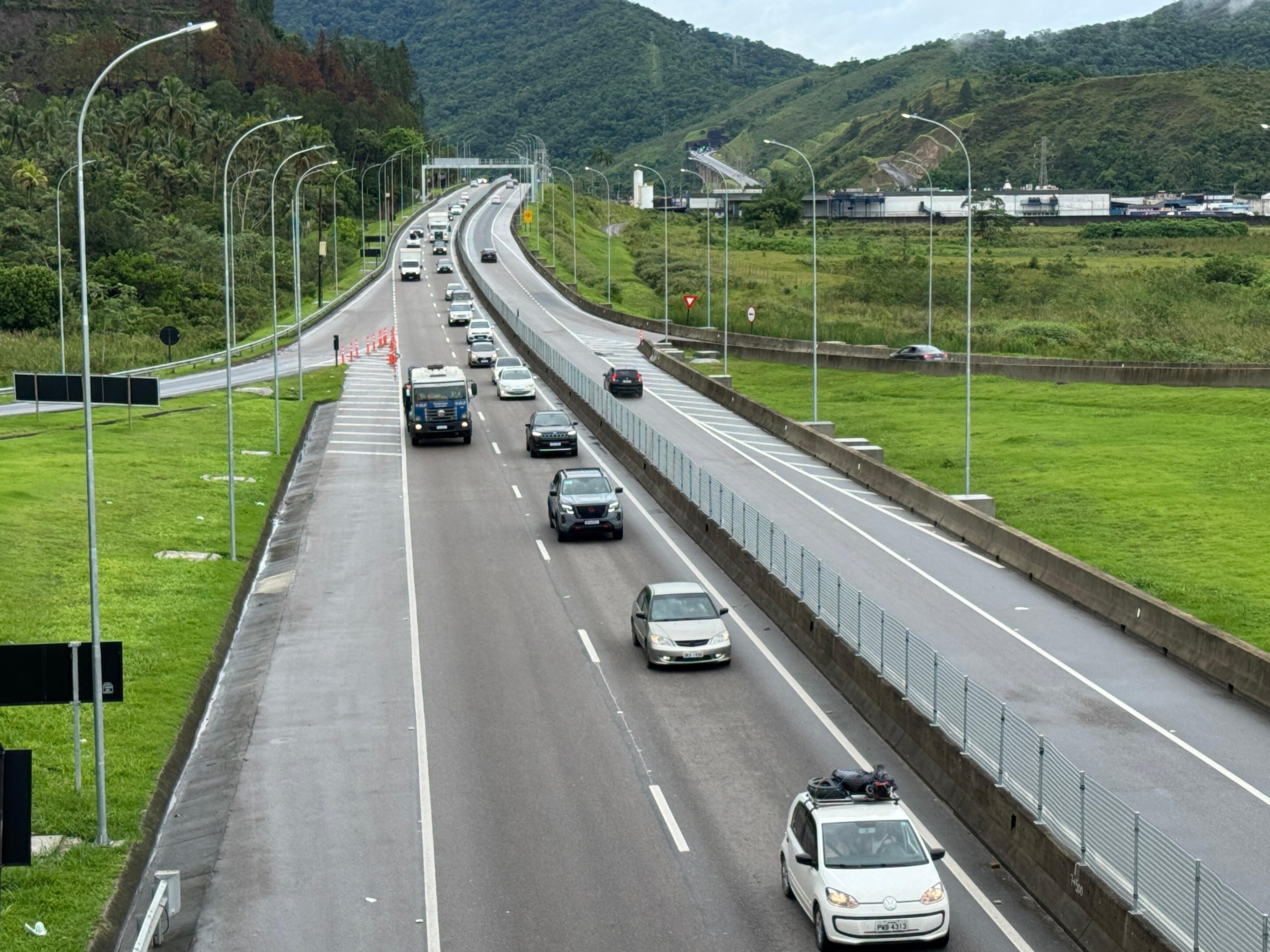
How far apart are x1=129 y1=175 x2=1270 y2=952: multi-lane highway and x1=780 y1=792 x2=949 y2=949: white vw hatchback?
2.19 feet

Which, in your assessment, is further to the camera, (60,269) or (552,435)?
(60,269)

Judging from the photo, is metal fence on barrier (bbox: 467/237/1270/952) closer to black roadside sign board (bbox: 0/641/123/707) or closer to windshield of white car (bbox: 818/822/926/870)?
windshield of white car (bbox: 818/822/926/870)

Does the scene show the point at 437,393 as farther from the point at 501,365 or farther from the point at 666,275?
the point at 666,275

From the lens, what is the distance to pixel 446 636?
29.4m

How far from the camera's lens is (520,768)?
22.2 meters

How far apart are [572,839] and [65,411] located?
163 ft

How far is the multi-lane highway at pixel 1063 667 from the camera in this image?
19703 mm

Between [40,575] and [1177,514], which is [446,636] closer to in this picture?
[40,575]

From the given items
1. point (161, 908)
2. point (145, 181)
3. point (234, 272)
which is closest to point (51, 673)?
point (161, 908)

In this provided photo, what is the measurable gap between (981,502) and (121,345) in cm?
6207

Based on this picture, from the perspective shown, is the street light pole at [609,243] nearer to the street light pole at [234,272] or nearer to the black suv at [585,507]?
the street light pole at [234,272]

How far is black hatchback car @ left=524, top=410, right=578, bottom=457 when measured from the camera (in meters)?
50.1

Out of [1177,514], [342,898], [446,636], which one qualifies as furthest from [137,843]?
[1177,514]

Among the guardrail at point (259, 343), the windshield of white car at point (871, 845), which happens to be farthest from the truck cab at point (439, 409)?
the windshield of white car at point (871, 845)
